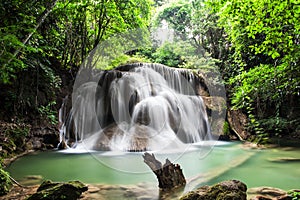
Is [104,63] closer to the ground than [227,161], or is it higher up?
higher up

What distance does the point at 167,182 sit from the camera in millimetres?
3180

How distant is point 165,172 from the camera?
10.4 feet

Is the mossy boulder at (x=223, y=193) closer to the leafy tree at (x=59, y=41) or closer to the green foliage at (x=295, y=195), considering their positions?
the green foliage at (x=295, y=195)

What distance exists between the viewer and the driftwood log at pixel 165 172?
10.2 ft

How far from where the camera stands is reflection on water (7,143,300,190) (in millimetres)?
3828

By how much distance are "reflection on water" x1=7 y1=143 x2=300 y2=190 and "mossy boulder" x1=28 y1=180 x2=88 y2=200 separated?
0.85 m

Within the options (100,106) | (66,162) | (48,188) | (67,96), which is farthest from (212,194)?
(67,96)

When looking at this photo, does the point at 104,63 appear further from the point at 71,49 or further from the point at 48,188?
the point at 71,49

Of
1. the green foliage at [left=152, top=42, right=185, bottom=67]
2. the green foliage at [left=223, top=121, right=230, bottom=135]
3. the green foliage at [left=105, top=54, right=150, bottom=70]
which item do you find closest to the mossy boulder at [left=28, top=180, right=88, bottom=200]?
the green foliage at [left=105, top=54, right=150, bottom=70]

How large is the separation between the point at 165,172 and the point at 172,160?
204mm

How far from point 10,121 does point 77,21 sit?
3714mm

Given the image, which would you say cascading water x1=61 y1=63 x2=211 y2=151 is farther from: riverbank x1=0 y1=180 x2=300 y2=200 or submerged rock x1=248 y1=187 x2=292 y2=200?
submerged rock x1=248 y1=187 x2=292 y2=200

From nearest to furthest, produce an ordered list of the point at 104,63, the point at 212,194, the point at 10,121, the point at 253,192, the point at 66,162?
the point at 212,194 → the point at 253,192 → the point at 104,63 → the point at 66,162 → the point at 10,121

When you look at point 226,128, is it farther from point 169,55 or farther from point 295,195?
point 169,55
